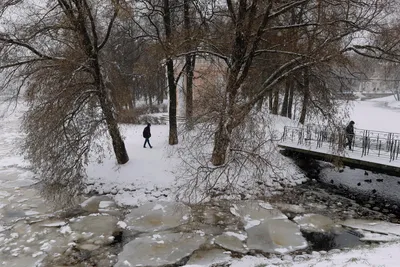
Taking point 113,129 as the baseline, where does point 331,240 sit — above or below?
below

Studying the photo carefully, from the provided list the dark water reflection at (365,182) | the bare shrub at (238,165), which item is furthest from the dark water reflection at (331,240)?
the dark water reflection at (365,182)

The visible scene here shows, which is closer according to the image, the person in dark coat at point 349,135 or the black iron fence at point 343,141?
the black iron fence at point 343,141

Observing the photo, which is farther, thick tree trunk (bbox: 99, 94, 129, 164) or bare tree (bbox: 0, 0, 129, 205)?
thick tree trunk (bbox: 99, 94, 129, 164)

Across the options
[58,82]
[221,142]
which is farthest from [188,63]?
[221,142]

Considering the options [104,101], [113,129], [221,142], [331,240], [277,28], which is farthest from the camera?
[113,129]

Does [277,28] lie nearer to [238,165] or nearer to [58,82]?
[238,165]

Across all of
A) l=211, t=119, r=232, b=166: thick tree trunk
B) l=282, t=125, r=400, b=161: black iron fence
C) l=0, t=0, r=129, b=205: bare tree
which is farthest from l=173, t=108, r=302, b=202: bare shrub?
l=0, t=0, r=129, b=205: bare tree

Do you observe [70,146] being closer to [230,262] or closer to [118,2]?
[118,2]

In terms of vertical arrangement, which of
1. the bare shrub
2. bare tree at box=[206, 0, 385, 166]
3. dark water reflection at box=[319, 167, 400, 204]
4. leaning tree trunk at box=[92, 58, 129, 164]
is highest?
bare tree at box=[206, 0, 385, 166]

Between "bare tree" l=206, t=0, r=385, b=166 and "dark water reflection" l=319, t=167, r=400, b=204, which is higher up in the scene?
"bare tree" l=206, t=0, r=385, b=166

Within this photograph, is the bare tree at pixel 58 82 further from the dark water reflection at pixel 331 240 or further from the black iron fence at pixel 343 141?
the black iron fence at pixel 343 141

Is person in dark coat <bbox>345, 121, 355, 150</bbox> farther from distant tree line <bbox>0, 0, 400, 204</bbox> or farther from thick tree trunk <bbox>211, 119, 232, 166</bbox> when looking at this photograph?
thick tree trunk <bbox>211, 119, 232, 166</bbox>

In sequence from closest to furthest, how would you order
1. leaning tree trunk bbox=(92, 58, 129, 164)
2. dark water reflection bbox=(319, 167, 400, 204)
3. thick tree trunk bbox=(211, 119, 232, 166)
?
thick tree trunk bbox=(211, 119, 232, 166)
leaning tree trunk bbox=(92, 58, 129, 164)
dark water reflection bbox=(319, 167, 400, 204)

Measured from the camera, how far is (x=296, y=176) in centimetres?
1706
